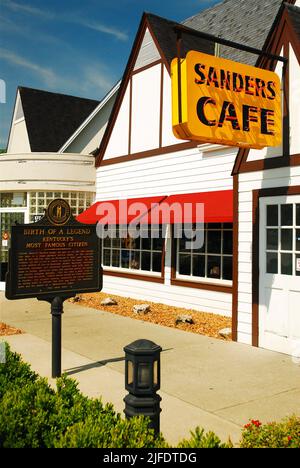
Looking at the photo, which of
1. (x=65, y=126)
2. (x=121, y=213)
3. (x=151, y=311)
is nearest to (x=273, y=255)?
(x=151, y=311)

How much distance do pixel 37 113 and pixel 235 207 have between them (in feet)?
52.5

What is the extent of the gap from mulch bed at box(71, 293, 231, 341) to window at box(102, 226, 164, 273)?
1090 mm

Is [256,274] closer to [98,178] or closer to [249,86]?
[249,86]

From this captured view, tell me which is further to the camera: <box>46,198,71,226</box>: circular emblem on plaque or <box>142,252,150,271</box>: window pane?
<box>142,252,150,271</box>: window pane

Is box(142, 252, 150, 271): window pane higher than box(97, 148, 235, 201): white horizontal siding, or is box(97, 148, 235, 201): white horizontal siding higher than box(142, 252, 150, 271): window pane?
box(97, 148, 235, 201): white horizontal siding

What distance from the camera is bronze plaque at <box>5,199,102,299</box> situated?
6.73 m

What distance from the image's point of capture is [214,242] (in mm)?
11602

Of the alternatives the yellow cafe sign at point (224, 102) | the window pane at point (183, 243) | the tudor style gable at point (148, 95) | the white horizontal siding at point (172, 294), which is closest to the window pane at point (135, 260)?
the white horizontal siding at point (172, 294)

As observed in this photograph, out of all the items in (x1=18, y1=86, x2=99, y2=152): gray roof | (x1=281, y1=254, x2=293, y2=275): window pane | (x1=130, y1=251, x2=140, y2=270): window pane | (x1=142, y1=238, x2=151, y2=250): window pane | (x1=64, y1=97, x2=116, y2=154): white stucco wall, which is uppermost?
(x1=18, y1=86, x2=99, y2=152): gray roof

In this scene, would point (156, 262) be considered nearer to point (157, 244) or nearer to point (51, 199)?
point (157, 244)

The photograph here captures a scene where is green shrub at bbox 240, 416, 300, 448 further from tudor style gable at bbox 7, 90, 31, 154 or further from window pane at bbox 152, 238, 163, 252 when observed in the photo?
tudor style gable at bbox 7, 90, 31, 154

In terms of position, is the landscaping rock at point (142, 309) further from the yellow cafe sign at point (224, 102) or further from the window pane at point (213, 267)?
the yellow cafe sign at point (224, 102)

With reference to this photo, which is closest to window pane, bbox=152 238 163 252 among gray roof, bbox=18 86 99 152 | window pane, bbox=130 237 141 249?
window pane, bbox=130 237 141 249

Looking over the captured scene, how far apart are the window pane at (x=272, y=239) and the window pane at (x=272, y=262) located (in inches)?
4.4
